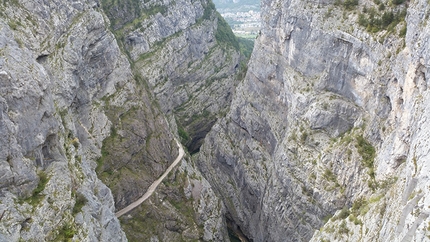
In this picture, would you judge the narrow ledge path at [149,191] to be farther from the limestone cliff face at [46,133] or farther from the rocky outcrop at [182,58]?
the rocky outcrop at [182,58]

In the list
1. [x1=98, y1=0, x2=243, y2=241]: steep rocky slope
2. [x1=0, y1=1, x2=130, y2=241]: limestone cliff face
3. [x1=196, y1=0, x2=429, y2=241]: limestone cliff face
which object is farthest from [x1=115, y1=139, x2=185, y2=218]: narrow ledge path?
[x1=196, y1=0, x2=429, y2=241]: limestone cliff face

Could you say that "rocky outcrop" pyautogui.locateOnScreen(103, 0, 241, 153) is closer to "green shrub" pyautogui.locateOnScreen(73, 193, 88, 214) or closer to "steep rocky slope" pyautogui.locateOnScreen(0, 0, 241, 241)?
"steep rocky slope" pyautogui.locateOnScreen(0, 0, 241, 241)

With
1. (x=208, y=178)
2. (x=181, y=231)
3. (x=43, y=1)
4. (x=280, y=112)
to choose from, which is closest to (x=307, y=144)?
(x=280, y=112)

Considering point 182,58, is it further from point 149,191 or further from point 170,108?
point 149,191

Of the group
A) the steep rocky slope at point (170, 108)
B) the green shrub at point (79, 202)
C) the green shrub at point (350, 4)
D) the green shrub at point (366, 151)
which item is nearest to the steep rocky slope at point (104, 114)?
the green shrub at point (79, 202)

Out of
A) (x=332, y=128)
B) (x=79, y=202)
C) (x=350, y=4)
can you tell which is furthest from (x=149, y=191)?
(x=350, y=4)

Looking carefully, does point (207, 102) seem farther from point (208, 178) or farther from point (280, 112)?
point (280, 112)

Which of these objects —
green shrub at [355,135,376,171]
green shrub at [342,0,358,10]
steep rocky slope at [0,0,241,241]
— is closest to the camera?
steep rocky slope at [0,0,241,241]

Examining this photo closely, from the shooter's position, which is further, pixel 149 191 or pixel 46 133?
pixel 149 191
